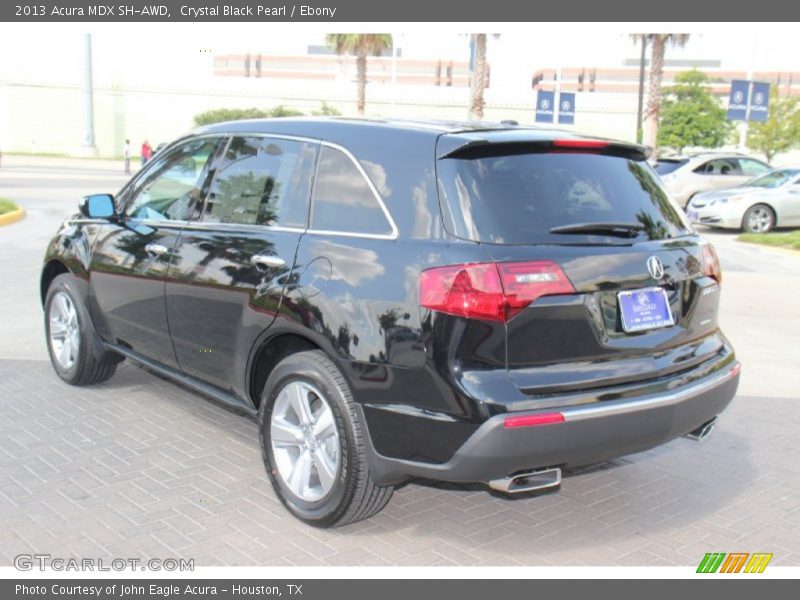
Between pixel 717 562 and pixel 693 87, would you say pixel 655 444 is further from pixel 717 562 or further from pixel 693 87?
pixel 693 87

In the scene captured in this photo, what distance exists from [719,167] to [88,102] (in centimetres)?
5141

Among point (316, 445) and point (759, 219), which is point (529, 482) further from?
point (759, 219)

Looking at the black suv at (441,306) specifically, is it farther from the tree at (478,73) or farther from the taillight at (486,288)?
the tree at (478,73)

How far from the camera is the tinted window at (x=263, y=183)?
4098 mm

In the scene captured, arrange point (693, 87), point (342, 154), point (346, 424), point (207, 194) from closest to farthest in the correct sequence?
point (346, 424), point (342, 154), point (207, 194), point (693, 87)

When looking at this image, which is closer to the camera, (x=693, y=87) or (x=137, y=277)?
(x=137, y=277)

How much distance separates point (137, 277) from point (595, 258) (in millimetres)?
2895

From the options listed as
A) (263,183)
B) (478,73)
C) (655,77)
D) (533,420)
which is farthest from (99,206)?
(478,73)

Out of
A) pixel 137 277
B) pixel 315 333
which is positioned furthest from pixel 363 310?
pixel 137 277

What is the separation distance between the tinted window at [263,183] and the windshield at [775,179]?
1763 cm

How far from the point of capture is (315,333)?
12.1ft

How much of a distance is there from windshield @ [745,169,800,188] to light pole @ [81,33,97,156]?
50957 millimetres

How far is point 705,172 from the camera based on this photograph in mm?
22500

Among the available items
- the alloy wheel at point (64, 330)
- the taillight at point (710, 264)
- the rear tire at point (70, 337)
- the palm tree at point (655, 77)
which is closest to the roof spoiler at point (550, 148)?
the taillight at point (710, 264)
